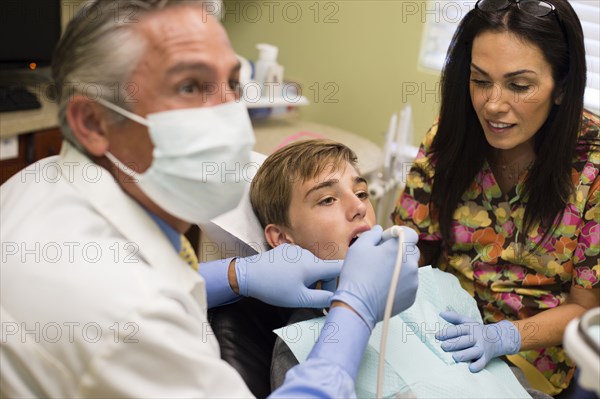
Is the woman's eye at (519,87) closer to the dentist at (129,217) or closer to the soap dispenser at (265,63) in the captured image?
the dentist at (129,217)

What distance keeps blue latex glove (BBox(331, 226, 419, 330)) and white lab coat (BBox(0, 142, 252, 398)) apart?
29 centimetres

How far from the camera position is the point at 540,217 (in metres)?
1.59

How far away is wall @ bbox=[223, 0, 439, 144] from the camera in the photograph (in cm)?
255

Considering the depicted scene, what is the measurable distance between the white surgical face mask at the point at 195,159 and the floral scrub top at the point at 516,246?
0.87 meters

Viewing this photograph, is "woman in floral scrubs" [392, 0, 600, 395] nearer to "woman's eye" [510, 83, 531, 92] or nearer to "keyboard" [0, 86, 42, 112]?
"woman's eye" [510, 83, 531, 92]

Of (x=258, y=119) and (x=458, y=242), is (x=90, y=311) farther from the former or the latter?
(x=258, y=119)

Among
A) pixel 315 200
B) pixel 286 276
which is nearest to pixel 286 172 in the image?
pixel 315 200

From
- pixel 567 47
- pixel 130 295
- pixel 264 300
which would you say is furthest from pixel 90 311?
pixel 567 47

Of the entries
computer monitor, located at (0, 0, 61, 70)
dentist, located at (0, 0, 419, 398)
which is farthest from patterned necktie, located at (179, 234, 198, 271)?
computer monitor, located at (0, 0, 61, 70)

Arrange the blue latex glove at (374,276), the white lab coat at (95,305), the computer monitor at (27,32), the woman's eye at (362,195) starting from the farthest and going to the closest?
the computer monitor at (27,32), the woman's eye at (362,195), the blue latex glove at (374,276), the white lab coat at (95,305)

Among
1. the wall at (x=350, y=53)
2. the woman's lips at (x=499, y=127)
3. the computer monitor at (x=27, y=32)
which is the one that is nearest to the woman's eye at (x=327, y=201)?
the woman's lips at (x=499, y=127)

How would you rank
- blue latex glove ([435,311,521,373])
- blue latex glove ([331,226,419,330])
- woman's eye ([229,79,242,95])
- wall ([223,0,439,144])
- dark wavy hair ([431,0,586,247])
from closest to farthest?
1. woman's eye ([229,79,242,95])
2. blue latex glove ([331,226,419,330])
3. blue latex glove ([435,311,521,373])
4. dark wavy hair ([431,0,586,247])
5. wall ([223,0,439,144])

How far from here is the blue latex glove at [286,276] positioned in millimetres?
1400

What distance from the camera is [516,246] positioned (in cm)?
163
